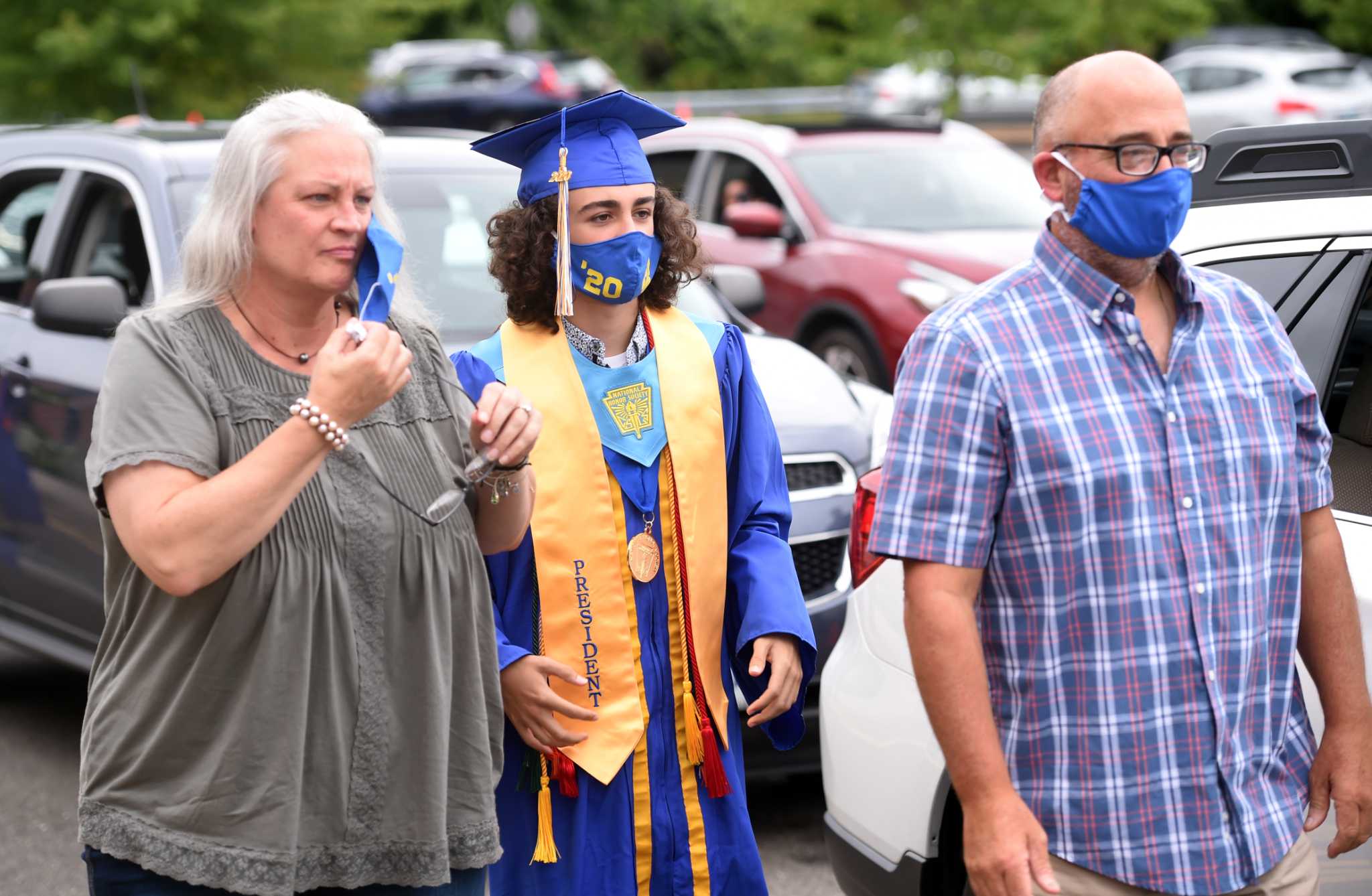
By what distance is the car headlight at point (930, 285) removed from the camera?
9.02 meters

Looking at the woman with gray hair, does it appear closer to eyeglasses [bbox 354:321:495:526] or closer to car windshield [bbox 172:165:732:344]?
eyeglasses [bbox 354:321:495:526]

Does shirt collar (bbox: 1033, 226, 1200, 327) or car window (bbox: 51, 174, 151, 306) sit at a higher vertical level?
shirt collar (bbox: 1033, 226, 1200, 327)

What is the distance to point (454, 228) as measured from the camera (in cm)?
614

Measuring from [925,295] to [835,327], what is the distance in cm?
77

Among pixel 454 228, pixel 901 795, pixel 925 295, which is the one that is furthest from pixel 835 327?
pixel 901 795

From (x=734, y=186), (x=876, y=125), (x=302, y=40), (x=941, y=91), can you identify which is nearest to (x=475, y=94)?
(x=941, y=91)

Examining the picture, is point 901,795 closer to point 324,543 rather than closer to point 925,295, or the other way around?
point 324,543

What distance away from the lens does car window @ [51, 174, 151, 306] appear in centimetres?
607

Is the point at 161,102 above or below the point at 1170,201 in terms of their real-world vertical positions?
below

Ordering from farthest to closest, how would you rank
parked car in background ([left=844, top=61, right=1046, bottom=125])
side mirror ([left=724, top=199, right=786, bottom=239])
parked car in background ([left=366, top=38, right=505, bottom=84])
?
parked car in background ([left=366, top=38, right=505, bottom=84])
parked car in background ([left=844, top=61, right=1046, bottom=125])
side mirror ([left=724, top=199, right=786, bottom=239])

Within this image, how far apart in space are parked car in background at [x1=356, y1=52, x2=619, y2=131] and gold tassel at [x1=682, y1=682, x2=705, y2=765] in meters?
27.1

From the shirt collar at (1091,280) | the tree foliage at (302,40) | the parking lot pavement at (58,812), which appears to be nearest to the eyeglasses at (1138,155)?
the shirt collar at (1091,280)

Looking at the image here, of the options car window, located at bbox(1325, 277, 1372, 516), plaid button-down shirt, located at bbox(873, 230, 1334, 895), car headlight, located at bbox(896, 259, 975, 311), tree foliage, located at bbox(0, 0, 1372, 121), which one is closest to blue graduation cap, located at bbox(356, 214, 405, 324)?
plaid button-down shirt, located at bbox(873, 230, 1334, 895)

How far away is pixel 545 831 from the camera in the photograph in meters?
3.19
